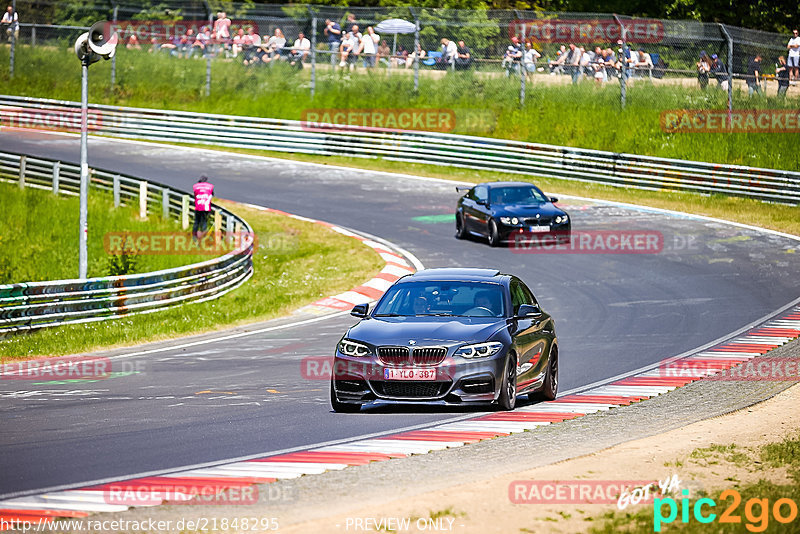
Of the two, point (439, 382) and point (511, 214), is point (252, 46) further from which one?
point (439, 382)

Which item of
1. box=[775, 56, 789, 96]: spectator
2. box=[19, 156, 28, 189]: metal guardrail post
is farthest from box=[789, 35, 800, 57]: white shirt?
box=[19, 156, 28, 189]: metal guardrail post

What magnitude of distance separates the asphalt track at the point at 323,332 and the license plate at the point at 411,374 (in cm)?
47

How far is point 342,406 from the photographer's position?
12.2 meters

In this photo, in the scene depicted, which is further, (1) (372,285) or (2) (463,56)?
(2) (463,56)

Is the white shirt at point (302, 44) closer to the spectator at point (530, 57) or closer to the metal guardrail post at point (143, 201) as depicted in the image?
the spectator at point (530, 57)

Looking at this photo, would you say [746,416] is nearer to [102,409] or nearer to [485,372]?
[485,372]

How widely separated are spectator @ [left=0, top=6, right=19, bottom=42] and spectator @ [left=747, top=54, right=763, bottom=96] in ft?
83.3

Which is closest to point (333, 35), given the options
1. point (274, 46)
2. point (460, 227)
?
point (274, 46)

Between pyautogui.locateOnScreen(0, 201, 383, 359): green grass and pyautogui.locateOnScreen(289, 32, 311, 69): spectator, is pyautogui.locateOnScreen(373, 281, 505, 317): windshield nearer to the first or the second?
pyautogui.locateOnScreen(0, 201, 383, 359): green grass

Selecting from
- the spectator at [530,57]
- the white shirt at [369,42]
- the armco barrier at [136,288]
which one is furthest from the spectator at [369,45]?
the armco barrier at [136,288]

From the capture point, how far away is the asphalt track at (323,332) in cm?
1086

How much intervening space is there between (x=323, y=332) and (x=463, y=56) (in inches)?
856

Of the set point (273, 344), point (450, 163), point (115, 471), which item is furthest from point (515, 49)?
point (115, 471)

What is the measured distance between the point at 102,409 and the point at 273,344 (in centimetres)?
568
